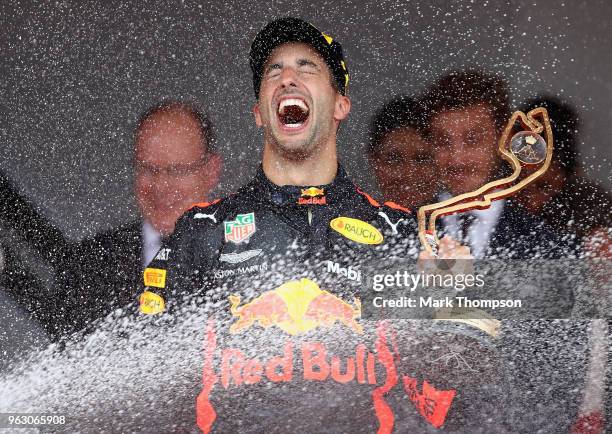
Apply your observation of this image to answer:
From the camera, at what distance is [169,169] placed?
5.93ft

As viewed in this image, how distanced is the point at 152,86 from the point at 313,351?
67 centimetres

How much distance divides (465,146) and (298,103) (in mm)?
358

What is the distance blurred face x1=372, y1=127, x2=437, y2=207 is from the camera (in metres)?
1.74

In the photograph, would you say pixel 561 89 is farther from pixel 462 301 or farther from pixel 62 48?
pixel 62 48

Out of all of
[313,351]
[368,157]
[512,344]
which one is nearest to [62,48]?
[368,157]

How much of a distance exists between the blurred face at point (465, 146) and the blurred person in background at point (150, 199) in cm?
47

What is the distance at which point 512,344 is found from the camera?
66.4 inches

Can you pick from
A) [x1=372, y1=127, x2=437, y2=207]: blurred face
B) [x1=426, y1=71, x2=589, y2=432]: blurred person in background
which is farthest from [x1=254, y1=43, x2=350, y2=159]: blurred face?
[x1=426, y1=71, x2=589, y2=432]: blurred person in background

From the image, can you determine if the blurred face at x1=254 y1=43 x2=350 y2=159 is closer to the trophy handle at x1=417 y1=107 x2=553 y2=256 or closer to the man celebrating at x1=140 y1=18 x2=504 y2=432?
the man celebrating at x1=140 y1=18 x2=504 y2=432

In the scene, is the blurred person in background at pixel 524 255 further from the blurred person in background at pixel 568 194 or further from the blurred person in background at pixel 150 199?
the blurred person in background at pixel 150 199

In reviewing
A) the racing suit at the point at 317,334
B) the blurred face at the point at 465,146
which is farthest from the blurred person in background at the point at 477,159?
the racing suit at the point at 317,334

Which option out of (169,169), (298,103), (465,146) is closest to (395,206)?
(465,146)

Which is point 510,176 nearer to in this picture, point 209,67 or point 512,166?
point 512,166

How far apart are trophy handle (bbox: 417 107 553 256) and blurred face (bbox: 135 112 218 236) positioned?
47cm
